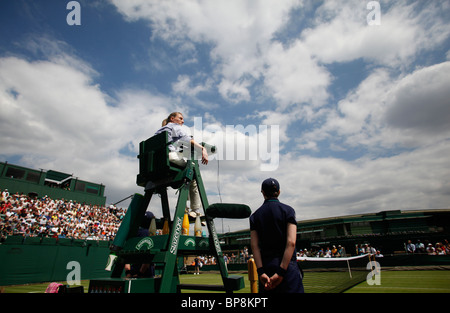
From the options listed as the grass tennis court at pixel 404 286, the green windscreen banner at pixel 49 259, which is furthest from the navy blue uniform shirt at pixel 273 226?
the green windscreen banner at pixel 49 259

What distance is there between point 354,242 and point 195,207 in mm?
37066

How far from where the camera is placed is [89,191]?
44.4m

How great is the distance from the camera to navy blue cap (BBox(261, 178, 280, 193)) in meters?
2.53

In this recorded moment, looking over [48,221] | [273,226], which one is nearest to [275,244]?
[273,226]

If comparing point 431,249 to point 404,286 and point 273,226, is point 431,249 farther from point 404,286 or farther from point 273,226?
point 273,226

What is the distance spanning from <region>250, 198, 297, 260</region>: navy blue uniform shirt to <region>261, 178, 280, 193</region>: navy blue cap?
16cm

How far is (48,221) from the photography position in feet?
74.6

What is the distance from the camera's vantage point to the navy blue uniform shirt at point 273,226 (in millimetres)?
2271

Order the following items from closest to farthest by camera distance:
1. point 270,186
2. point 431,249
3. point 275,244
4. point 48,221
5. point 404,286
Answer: point 275,244 → point 270,186 → point 404,286 → point 431,249 → point 48,221

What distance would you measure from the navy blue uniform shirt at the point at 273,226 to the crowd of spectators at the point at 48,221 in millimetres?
17075

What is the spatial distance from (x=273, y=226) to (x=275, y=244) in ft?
0.57

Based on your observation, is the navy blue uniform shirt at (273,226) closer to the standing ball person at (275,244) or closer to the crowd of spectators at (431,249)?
the standing ball person at (275,244)
